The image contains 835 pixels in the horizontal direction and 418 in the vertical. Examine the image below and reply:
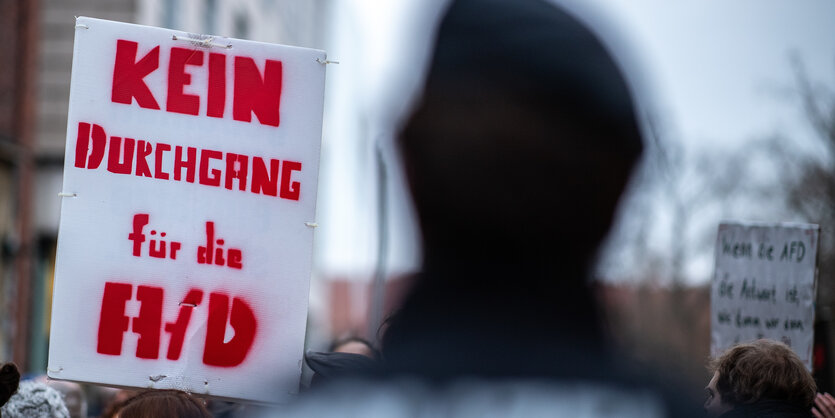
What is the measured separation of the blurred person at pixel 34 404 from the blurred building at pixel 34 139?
870 centimetres

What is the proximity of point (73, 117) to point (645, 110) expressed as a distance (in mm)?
1718

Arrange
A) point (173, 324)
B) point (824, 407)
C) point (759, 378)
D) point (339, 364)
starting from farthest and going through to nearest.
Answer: point (824, 407) → point (759, 378) → point (173, 324) → point (339, 364)

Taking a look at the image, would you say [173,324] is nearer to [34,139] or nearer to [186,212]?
[186,212]

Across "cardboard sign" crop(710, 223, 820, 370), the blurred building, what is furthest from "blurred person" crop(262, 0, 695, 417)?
the blurred building

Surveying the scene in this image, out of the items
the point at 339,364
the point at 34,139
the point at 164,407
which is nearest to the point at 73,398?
the point at 164,407

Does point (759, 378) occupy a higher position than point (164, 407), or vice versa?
point (759, 378)

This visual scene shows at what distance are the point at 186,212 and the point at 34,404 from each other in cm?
157

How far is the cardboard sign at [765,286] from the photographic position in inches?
189

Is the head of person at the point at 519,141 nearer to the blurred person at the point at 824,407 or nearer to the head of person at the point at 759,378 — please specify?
the head of person at the point at 759,378

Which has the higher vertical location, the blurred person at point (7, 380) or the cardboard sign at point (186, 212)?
the cardboard sign at point (186, 212)

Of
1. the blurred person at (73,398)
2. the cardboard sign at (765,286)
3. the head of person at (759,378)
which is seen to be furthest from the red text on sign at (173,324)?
the cardboard sign at (765,286)

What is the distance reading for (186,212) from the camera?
2.47 metres

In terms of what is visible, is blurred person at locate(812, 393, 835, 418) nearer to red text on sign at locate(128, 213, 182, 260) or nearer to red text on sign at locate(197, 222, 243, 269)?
red text on sign at locate(197, 222, 243, 269)

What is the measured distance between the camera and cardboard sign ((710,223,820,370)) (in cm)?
479
